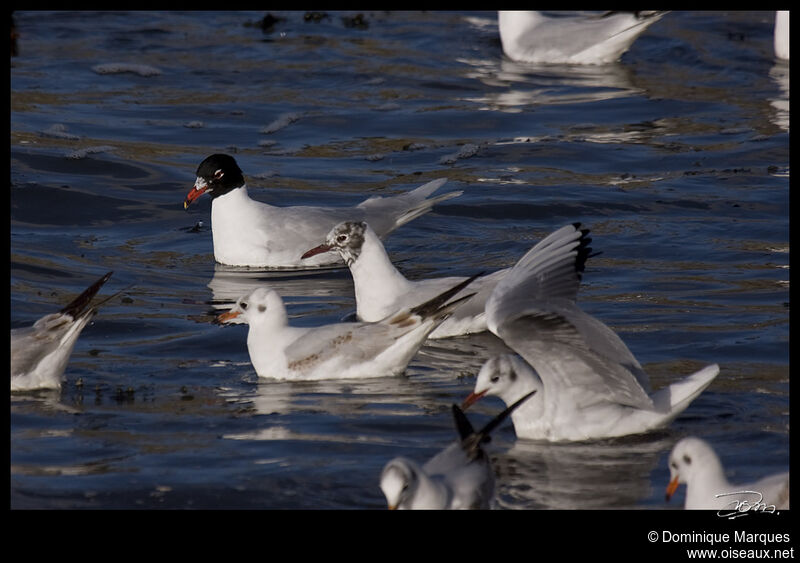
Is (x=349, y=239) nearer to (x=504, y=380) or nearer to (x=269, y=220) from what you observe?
(x=269, y=220)

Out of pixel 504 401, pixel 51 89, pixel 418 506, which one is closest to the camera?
pixel 418 506

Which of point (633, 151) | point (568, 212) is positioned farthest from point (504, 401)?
point (633, 151)

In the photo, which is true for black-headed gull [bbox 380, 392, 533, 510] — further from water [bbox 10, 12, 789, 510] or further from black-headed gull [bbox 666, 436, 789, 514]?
black-headed gull [bbox 666, 436, 789, 514]

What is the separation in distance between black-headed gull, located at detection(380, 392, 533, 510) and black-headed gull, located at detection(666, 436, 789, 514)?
3.10 feet

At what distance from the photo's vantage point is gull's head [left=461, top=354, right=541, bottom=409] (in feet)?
27.0

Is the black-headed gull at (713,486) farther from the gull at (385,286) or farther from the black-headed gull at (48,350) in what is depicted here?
the black-headed gull at (48,350)

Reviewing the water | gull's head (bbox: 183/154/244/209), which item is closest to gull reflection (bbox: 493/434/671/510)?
the water

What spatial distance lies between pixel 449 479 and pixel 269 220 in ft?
21.7

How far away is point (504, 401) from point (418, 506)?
89.9 inches

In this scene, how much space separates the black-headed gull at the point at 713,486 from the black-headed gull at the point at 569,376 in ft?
3.96

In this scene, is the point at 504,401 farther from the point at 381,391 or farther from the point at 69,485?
the point at 69,485

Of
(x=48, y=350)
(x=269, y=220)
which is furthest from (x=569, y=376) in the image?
(x=269, y=220)

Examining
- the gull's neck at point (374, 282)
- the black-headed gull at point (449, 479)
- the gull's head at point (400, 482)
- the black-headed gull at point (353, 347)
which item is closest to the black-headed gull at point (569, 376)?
the black-headed gull at point (449, 479)

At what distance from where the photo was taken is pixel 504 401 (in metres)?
8.77
